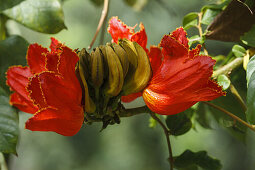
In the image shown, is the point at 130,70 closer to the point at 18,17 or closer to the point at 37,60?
the point at 37,60

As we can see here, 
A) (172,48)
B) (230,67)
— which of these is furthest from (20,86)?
(230,67)

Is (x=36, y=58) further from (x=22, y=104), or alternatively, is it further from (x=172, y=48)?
(x=172, y=48)

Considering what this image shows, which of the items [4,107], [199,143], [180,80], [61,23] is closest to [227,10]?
[180,80]

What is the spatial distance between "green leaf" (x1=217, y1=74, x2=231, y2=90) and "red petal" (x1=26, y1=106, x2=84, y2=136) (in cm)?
23

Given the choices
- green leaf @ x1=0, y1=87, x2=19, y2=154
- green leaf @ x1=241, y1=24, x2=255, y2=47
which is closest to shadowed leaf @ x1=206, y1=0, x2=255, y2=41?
green leaf @ x1=241, y1=24, x2=255, y2=47

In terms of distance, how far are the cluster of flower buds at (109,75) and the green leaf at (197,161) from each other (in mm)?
156

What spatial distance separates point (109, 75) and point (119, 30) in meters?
0.13

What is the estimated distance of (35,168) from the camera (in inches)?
178

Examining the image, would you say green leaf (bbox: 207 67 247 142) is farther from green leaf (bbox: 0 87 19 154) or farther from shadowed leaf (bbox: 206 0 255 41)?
green leaf (bbox: 0 87 19 154)

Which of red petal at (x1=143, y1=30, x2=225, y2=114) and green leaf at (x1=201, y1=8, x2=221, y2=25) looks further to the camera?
green leaf at (x1=201, y1=8, x2=221, y2=25)

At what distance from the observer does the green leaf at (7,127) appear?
506mm

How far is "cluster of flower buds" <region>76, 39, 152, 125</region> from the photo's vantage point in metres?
0.45

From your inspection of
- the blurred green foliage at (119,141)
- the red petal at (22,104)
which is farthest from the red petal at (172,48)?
the blurred green foliage at (119,141)

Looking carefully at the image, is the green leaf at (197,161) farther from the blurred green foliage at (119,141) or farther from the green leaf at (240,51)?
the blurred green foliage at (119,141)
